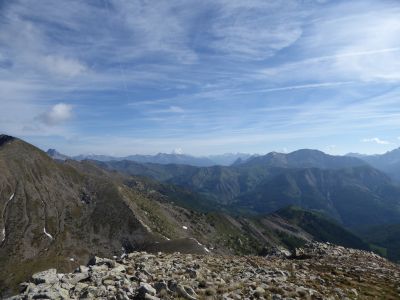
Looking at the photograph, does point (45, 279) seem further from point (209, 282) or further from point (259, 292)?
point (259, 292)

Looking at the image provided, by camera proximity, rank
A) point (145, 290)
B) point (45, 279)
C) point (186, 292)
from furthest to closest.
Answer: point (45, 279) → point (186, 292) → point (145, 290)

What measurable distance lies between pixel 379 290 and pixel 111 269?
2104cm

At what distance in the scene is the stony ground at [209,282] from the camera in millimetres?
21656

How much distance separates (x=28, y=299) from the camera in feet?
65.5

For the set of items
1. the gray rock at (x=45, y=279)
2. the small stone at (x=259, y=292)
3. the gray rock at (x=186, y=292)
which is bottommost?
the small stone at (x=259, y=292)

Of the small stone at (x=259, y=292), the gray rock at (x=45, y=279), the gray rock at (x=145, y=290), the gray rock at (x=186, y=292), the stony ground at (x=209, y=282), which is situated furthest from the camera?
the gray rock at (x=45, y=279)

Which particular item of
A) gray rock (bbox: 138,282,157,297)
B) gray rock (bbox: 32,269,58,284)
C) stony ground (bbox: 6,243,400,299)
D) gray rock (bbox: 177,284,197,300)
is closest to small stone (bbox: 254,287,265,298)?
stony ground (bbox: 6,243,400,299)

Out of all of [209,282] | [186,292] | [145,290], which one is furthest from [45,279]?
[209,282]

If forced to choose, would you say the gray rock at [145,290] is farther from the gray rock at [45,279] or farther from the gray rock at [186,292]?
the gray rock at [45,279]

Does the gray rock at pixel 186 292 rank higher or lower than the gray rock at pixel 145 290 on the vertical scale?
lower

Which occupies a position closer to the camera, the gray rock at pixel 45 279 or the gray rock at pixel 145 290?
the gray rock at pixel 145 290

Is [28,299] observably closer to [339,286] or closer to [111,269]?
[111,269]

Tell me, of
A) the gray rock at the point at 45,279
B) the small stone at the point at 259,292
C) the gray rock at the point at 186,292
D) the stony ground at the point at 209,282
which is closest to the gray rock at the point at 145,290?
the stony ground at the point at 209,282

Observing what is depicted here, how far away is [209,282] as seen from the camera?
25188 mm
